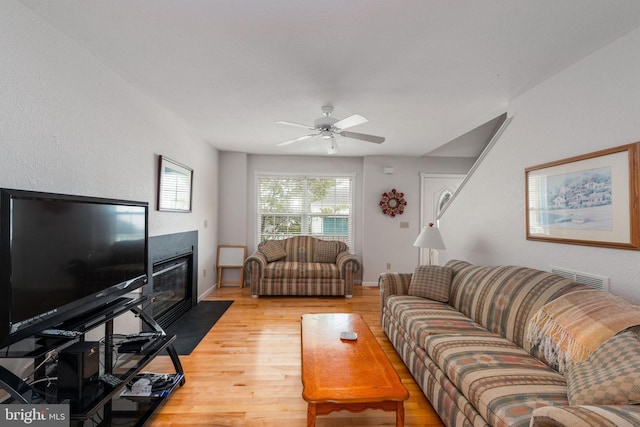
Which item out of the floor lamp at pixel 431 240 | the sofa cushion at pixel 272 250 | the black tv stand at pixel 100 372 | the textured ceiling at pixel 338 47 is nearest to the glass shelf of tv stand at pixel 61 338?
the black tv stand at pixel 100 372

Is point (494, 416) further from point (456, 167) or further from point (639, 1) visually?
point (456, 167)

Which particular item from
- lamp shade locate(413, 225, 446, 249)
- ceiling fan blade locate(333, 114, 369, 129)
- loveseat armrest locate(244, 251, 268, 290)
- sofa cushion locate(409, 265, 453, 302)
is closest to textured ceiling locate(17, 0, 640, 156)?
ceiling fan blade locate(333, 114, 369, 129)

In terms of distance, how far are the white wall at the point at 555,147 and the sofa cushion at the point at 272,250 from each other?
2.81 m

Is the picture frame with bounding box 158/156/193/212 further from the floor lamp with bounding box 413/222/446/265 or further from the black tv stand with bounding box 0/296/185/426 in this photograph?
the floor lamp with bounding box 413/222/446/265

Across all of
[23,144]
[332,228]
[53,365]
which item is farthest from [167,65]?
[332,228]

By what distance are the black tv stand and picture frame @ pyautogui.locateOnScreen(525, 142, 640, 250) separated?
2.97m

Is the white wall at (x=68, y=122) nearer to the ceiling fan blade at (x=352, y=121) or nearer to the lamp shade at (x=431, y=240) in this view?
the ceiling fan blade at (x=352, y=121)

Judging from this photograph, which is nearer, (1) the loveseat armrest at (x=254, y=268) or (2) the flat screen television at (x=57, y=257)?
(2) the flat screen television at (x=57, y=257)

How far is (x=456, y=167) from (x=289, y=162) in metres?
3.18

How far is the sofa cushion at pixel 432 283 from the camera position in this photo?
2781 millimetres

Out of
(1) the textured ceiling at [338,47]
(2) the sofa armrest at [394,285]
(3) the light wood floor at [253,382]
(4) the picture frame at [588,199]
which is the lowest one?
(3) the light wood floor at [253,382]

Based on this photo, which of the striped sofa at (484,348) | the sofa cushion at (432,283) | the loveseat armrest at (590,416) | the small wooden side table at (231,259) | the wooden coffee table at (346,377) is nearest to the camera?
the loveseat armrest at (590,416)

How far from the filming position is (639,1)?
4.94ft

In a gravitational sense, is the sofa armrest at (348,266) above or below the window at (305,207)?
below
